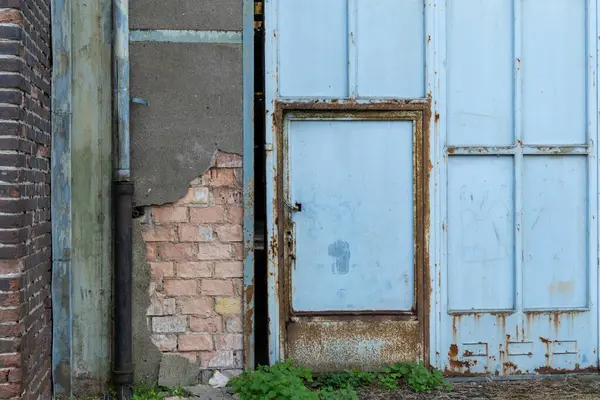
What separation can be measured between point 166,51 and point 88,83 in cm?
50

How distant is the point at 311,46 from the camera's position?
421cm

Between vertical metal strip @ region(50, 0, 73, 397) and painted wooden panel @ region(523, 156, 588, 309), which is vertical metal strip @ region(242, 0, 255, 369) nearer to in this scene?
vertical metal strip @ region(50, 0, 73, 397)

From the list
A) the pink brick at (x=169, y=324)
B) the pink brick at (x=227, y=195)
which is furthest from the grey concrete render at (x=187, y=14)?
the pink brick at (x=169, y=324)

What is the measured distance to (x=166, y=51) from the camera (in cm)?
398

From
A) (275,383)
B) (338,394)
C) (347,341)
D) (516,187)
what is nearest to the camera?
(275,383)

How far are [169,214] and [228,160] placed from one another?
1.59 ft

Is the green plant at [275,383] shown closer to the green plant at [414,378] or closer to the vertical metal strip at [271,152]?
the vertical metal strip at [271,152]

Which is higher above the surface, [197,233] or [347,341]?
[197,233]

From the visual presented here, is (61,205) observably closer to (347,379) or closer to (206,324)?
(206,324)

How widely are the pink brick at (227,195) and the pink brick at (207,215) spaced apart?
0.17ft

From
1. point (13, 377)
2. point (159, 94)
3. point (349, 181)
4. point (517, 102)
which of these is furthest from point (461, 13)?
point (13, 377)

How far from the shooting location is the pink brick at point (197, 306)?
400cm

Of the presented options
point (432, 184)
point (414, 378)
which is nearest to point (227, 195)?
point (432, 184)

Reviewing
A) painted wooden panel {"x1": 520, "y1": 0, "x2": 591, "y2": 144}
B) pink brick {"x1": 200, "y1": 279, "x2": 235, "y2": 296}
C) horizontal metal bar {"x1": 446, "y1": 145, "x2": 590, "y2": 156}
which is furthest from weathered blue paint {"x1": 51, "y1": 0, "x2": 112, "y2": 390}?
painted wooden panel {"x1": 520, "y1": 0, "x2": 591, "y2": 144}
